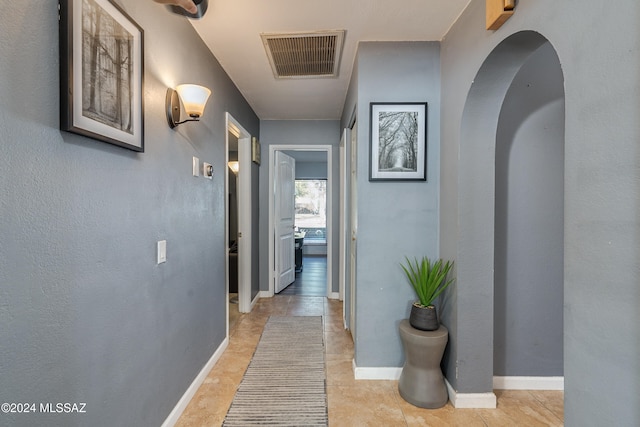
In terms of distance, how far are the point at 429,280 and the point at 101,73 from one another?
1972 mm

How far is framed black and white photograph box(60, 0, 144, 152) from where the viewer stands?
35.8 inches

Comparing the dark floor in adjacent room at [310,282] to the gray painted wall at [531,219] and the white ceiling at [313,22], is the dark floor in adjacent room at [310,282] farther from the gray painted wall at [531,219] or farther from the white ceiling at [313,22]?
the white ceiling at [313,22]

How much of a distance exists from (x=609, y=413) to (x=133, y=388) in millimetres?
1728

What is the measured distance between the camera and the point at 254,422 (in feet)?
5.48

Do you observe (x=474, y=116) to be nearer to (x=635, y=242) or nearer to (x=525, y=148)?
(x=525, y=148)

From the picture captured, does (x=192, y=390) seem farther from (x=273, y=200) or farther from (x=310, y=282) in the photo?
(x=310, y=282)

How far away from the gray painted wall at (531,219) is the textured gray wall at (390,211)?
0.43 m

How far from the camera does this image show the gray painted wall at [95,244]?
2.60 ft

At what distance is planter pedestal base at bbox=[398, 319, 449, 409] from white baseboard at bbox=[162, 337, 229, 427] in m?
1.39

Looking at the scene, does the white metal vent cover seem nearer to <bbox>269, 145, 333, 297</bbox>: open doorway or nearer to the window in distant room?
<bbox>269, 145, 333, 297</bbox>: open doorway

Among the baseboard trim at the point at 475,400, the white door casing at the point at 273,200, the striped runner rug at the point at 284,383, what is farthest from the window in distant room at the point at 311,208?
the baseboard trim at the point at 475,400

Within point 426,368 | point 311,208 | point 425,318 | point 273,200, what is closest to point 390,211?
point 425,318

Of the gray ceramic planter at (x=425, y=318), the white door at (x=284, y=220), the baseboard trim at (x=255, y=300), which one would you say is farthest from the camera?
the white door at (x=284, y=220)

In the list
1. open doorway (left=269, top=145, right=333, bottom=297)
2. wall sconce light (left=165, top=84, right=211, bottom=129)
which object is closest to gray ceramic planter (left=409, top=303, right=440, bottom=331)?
wall sconce light (left=165, top=84, right=211, bottom=129)
